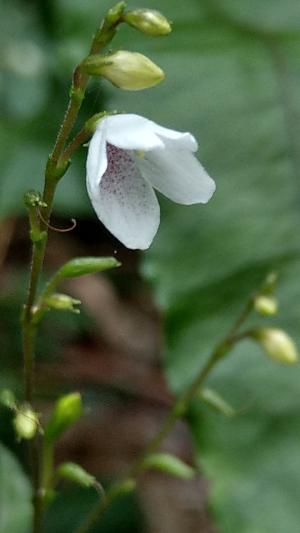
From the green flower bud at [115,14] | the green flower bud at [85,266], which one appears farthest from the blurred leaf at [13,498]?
the green flower bud at [115,14]

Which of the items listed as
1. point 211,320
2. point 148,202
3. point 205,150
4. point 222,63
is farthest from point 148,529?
point 148,202

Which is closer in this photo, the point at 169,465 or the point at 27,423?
the point at 27,423

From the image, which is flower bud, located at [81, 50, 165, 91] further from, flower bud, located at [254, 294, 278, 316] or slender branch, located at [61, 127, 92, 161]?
flower bud, located at [254, 294, 278, 316]

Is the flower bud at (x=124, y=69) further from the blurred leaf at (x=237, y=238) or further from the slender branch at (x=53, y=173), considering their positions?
the blurred leaf at (x=237, y=238)

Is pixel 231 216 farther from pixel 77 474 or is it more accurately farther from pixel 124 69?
pixel 124 69

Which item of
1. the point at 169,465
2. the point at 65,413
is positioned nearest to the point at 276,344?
the point at 169,465

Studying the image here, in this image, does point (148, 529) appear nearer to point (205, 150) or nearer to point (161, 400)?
point (161, 400)
